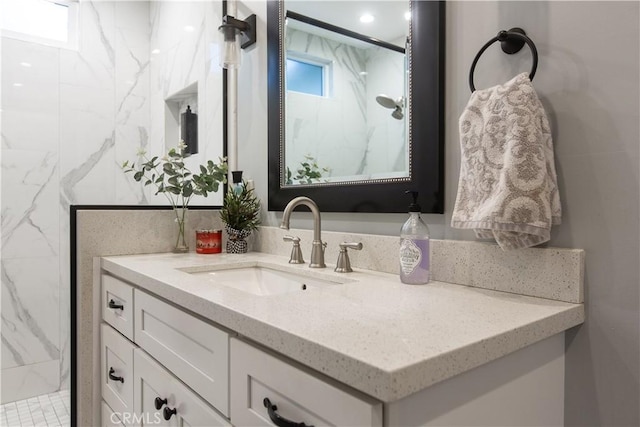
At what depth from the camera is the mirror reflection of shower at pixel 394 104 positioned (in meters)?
1.15

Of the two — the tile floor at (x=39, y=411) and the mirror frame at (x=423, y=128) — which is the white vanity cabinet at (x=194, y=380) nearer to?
the mirror frame at (x=423, y=128)

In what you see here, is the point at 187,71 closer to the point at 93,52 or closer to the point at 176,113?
the point at 176,113

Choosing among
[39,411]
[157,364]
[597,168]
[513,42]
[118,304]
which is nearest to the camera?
[597,168]

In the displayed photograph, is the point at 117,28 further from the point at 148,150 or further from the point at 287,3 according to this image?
the point at 287,3

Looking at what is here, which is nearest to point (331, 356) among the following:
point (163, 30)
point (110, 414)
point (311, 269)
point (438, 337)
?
point (438, 337)

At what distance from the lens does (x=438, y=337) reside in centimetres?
59

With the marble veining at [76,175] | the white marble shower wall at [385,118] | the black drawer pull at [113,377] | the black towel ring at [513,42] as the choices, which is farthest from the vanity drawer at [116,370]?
the black towel ring at [513,42]

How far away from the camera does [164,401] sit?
0.99m

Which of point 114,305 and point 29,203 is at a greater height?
point 29,203

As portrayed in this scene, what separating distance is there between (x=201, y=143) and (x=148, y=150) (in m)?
0.55

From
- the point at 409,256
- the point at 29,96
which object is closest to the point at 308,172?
the point at 409,256

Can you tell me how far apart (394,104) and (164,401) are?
954 millimetres

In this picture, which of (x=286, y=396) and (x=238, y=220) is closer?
(x=286, y=396)

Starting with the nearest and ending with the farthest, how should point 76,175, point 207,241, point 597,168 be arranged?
1. point 597,168
2. point 207,241
3. point 76,175
